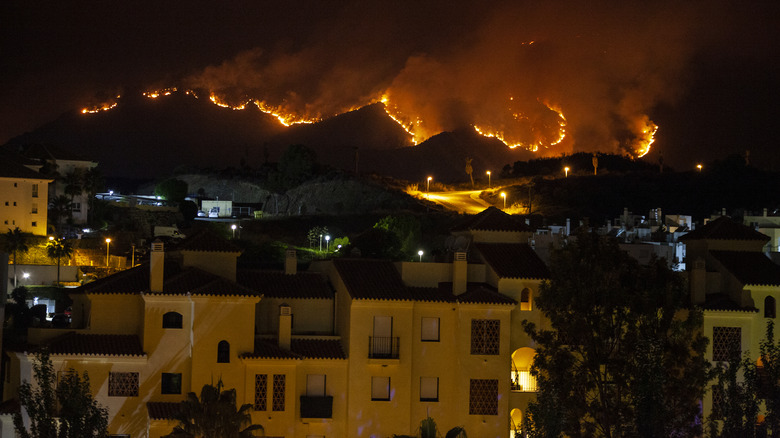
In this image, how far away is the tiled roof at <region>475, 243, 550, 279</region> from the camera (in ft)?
152

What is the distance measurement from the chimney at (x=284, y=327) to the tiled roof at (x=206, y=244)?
154 inches

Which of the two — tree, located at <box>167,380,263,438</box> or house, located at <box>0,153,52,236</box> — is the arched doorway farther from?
house, located at <box>0,153,52,236</box>

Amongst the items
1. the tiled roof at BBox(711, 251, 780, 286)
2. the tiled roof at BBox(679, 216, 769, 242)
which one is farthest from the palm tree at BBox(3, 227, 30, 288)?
the tiled roof at BBox(711, 251, 780, 286)

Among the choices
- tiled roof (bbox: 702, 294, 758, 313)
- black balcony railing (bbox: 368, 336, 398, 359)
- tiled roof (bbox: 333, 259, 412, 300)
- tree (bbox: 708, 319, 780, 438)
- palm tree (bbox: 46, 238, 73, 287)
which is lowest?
tree (bbox: 708, 319, 780, 438)

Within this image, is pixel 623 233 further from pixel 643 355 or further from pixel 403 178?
pixel 403 178

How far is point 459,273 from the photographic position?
45688 mm

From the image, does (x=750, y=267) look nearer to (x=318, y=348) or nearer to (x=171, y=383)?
(x=318, y=348)

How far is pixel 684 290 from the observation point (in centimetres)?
4300

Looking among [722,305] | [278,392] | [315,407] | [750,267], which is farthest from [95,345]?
[750,267]

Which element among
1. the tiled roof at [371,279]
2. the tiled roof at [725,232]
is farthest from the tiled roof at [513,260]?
the tiled roof at [725,232]

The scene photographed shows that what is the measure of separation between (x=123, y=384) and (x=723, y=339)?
25.8 m

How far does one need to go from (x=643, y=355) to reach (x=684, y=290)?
587 cm

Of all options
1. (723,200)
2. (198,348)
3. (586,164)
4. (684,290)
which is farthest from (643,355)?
(586,164)

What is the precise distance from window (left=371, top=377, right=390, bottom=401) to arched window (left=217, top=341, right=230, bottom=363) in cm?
626
